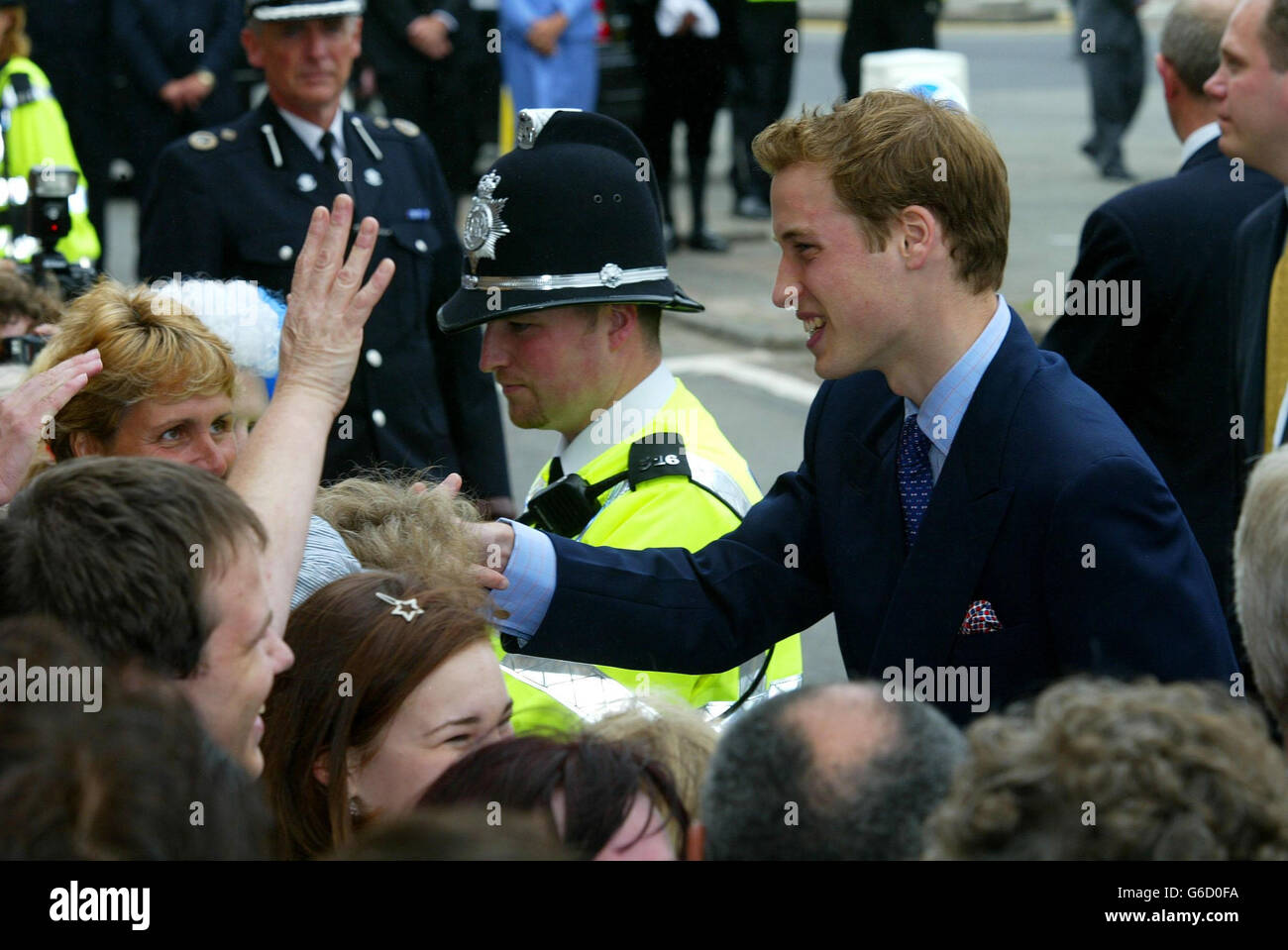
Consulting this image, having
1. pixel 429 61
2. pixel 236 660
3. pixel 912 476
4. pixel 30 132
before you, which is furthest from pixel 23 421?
pixel 429 61

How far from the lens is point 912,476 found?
102 inches

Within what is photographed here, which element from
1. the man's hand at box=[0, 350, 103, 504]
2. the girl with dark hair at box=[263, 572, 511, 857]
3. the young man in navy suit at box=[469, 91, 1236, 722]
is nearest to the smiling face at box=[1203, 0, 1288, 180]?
the young man in navy suit at box=[469, 91, 1236, 722]

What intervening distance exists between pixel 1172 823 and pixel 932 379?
1237 millimetres

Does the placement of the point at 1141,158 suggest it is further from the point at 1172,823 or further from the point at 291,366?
the point at 1172,823

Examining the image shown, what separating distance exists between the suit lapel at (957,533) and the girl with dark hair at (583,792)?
1.86 ft

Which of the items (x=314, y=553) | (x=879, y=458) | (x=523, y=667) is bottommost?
(x=523, y=667)

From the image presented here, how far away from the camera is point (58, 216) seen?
4.55m

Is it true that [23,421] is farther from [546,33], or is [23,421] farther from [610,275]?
[546,33]

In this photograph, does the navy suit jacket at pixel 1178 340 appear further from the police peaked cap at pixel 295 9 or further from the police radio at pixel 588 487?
the police peaked cap at pixel 295 9

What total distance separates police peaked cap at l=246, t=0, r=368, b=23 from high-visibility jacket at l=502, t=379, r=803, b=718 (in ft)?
6.17

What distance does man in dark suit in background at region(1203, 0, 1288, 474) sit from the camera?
352cm

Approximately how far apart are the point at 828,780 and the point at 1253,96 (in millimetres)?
2459
